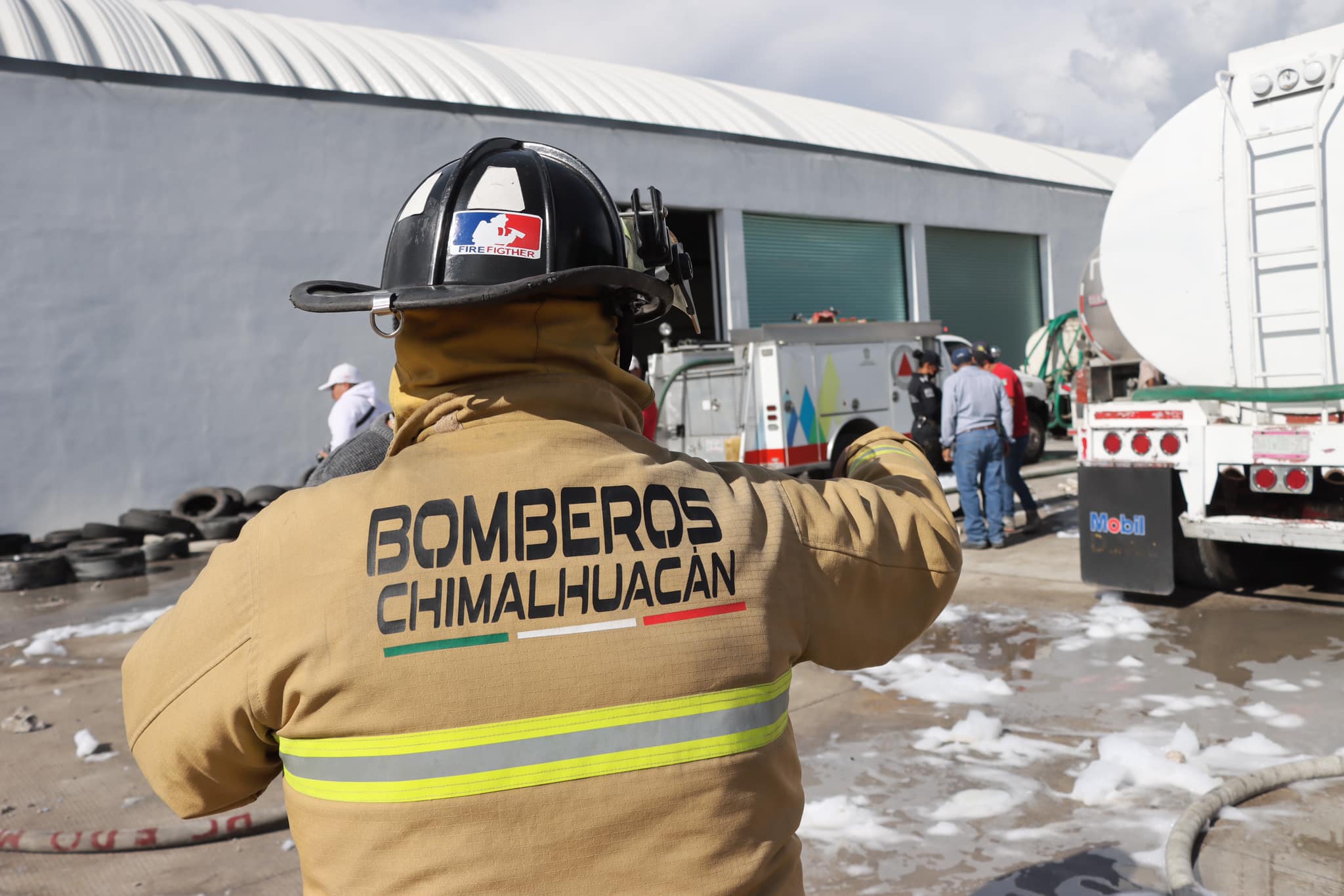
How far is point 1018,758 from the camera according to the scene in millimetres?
4125

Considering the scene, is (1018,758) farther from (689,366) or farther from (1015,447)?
(689,366)

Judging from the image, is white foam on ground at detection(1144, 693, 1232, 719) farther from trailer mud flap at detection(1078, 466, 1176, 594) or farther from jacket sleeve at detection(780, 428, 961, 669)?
jacket sleeve at detection(780, 428, 961, 669)

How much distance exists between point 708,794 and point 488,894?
291mm

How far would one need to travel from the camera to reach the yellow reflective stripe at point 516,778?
47.0 inches

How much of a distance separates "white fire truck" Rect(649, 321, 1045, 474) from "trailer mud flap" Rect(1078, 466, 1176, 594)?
5.12m

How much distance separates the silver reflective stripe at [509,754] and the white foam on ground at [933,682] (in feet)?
12.8

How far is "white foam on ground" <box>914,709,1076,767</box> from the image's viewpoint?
4156 mm

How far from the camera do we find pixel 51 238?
12.4 metres

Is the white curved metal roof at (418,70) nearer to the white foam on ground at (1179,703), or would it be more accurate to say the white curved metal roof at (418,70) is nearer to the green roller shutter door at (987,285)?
the green roller shutter door at (987,285)

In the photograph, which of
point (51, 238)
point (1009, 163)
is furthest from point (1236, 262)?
point (1009, 163)

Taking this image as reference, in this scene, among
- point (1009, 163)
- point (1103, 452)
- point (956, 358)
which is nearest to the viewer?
point (1103, 452)

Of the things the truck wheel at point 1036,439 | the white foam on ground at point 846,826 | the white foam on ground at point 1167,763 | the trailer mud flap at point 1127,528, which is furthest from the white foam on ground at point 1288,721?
the truck wheel at point 1036,439

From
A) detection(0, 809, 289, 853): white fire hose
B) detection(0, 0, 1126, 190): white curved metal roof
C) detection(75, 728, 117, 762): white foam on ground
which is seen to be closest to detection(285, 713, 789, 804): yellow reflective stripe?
detection(0, 809, 289, 853): white fire hose

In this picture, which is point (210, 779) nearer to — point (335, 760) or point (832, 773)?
point (335, 760)
